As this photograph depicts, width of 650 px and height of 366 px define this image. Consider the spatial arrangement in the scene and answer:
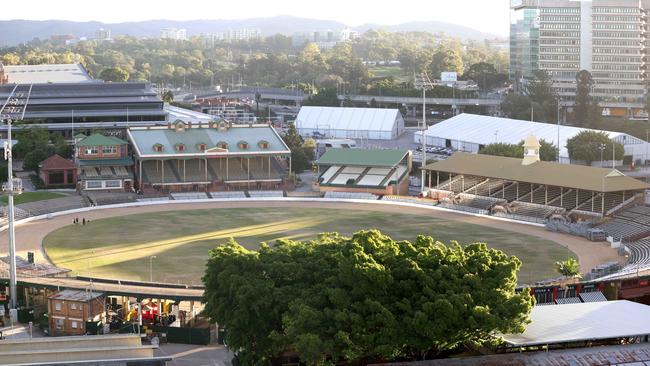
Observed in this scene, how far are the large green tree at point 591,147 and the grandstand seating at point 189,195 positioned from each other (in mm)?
33009

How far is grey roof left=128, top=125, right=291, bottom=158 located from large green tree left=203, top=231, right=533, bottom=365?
180 ft

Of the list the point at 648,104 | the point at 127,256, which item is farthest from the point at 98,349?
the point at 648,104

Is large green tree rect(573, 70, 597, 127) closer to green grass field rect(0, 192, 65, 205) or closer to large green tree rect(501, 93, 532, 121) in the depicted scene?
large green tree rect(501, 93, 532, 121)

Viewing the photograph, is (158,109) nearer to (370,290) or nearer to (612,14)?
(612,14)

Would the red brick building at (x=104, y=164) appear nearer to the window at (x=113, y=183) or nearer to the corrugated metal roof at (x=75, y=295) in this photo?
the window at (x=113, y=183)

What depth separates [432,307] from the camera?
39688 mm

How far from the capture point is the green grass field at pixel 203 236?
6581 cm

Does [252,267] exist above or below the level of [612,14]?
below

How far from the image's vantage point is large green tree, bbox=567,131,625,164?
102688 millimetres

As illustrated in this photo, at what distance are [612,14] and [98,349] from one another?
128210mm

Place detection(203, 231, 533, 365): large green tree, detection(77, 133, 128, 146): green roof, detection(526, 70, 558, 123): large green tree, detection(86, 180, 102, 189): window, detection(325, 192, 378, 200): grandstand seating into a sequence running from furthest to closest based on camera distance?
detection(526, 70, 558, 123): large green tree < detection(77, 133, 128, 146): green roof < detection(86, 180, 102, 189): window < detection(325, 192, 378, 200): grandstand seating < detection(203, 231, 533, 365): large green tree

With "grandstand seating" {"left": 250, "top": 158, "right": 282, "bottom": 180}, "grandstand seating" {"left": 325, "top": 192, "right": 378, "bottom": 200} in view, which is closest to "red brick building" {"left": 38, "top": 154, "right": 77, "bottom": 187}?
"grandstand seating" {"left": 250, "top": 158, "right": 282, "bottom": 180}

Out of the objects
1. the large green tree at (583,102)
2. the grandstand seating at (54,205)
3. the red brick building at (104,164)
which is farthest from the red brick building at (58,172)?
the large green tree at (583,102)

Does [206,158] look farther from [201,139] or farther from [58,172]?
[58,172]
